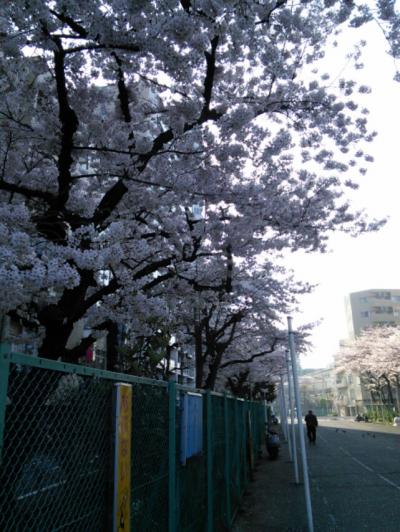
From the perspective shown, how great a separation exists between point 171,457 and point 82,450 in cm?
165

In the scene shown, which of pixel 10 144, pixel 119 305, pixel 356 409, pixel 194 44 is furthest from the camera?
pixel 356 409

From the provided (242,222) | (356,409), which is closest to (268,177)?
(242,222)

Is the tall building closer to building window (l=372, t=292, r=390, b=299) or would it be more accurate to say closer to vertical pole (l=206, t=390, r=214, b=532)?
building window (l=372, t=292, r=390, b=299)

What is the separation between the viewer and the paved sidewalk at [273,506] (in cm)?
763

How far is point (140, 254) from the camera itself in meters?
8.14

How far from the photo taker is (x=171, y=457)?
3.92 meters

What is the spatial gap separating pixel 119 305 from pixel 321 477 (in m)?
7.80

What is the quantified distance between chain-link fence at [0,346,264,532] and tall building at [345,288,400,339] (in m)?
83.4

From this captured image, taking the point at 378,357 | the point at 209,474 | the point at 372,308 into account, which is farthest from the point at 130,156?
the point at 372,308

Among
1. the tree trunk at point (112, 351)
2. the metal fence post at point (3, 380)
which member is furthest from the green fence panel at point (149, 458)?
the tree trunk at point (112, 351)

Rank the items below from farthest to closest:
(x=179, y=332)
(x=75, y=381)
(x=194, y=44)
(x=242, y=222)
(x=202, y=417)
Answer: (x=179, y=332) < (x=242, y=222) < (x=194, y=44) < (x=202, y=417) < (x=75, y=381)

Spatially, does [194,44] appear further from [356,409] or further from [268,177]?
[356,409]

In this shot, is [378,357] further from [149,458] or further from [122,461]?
[122,461]

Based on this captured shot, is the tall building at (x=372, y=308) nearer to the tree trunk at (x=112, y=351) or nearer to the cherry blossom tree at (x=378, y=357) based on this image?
the cherry blossom tree at (x=378, y=357)
